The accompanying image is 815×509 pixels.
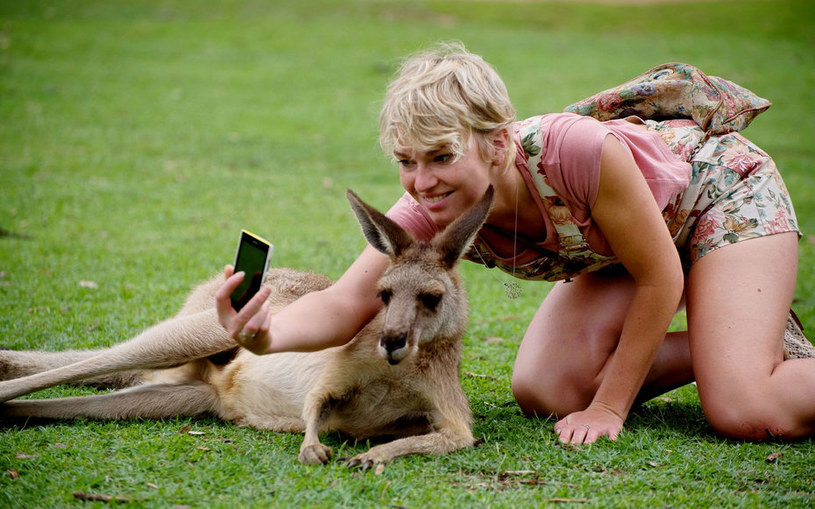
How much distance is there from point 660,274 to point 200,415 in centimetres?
199

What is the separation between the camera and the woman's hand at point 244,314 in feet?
8.56

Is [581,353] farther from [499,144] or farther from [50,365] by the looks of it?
[50,365]

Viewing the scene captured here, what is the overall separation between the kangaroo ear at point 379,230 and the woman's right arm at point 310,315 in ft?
0.54

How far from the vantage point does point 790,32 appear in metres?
21.0

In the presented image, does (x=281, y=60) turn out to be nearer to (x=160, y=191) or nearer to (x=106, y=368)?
(x=160, y=191)

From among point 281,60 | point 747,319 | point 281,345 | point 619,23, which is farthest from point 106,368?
point 619,23

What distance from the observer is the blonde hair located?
2.99m

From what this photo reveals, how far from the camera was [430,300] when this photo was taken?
3.10 meters

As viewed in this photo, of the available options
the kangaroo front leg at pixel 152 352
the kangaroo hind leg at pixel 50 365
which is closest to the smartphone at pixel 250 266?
the kangaroo front leg at pixel 152 352

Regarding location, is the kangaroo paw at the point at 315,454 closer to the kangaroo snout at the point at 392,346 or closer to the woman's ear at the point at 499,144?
the kangaroo snout at the point at 392,346

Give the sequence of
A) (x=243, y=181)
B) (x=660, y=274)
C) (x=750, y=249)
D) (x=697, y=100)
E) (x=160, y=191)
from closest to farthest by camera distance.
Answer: (x=660, y=274) < (x=750, y=249) < (x=697, y=100) < (x=160, y=191) < (x=243, y=181)

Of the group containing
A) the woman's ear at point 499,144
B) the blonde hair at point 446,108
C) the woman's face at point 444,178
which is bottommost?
the woman's face at point 444,178

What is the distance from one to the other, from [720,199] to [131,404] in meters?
2.66

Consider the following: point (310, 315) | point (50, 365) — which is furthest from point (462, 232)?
point (50, 365)
